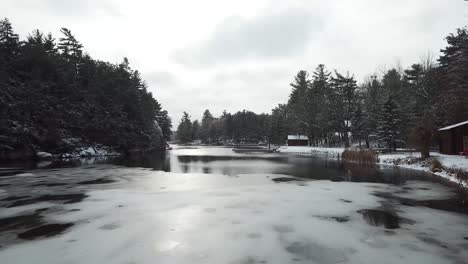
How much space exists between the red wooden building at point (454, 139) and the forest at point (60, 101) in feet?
149

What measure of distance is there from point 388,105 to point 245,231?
38139 mm

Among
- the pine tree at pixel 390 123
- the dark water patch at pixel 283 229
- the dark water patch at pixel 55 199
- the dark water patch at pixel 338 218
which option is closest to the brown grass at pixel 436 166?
the dark water patch at pixel 338 218

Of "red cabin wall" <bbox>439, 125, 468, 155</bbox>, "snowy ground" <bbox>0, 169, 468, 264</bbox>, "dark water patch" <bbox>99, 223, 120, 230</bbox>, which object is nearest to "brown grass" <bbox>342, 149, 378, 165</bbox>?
"red cabin wall" <bbox>439, 125, 468, 155</bbox>

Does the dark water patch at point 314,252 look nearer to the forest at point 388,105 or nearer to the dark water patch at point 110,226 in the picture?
the dark water patch at point 110,226

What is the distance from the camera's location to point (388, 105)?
1553 inches

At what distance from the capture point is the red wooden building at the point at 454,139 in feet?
84.3

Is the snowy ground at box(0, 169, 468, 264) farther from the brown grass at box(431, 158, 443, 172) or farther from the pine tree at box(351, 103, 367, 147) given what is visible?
the pine tree at box(351, 103, 367, 147)

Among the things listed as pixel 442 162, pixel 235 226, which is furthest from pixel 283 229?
pixel 442 162

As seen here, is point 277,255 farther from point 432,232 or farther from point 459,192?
point 459,192

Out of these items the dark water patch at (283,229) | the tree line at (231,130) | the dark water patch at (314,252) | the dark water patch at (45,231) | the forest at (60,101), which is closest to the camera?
the dark water patch at (314,252)

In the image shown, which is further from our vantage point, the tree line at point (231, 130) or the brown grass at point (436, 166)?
the tree line at point (231, 130)

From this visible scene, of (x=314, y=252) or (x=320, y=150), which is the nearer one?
(x=314, y=252)

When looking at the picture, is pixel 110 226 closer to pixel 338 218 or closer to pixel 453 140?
pixel 338 218

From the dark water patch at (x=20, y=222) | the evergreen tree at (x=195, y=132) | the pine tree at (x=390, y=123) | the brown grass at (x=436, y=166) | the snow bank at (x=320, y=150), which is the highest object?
the evergreen tree at (x=195, y=132)
